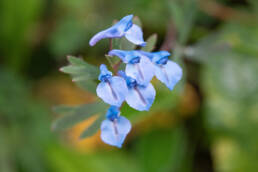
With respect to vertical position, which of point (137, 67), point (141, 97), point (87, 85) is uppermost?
point (137, 67)

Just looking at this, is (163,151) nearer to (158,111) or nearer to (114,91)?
(158,111)

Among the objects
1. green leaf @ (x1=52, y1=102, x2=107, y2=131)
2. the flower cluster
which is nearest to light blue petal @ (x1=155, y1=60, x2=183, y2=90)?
the flower cluster

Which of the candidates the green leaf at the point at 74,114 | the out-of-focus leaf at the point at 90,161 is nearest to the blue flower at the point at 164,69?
the green leaf at the point at 74,114

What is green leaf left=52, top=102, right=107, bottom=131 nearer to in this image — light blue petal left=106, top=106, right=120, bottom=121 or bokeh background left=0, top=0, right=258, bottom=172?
light blue petal left=106, top=106, right=120, bottom=121

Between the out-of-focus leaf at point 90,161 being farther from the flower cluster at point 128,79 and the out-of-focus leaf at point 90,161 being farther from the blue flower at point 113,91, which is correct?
the blue flower at point 113,91

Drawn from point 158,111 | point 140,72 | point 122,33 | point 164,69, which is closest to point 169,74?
point 164,69

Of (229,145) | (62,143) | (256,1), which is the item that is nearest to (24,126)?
(62,143)

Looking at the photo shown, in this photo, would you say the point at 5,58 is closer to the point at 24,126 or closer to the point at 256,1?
the point at 24,126

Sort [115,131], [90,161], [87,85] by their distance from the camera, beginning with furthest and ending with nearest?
[90,161] < [87,85] < [115,131]
